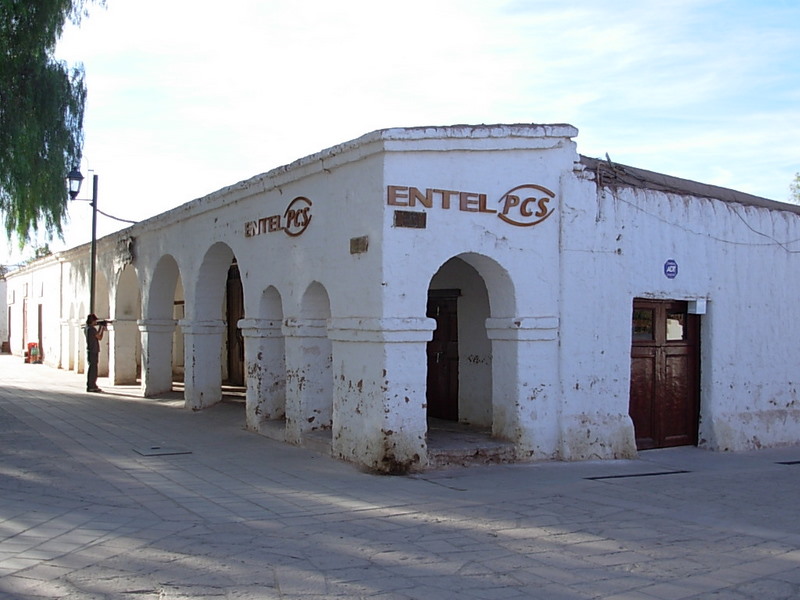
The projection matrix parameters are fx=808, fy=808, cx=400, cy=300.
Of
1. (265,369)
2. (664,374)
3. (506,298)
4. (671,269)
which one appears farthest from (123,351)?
(671,269)

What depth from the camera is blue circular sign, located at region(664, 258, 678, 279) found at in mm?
10391

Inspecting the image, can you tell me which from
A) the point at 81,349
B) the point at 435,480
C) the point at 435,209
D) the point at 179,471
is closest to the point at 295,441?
the point at 179,471

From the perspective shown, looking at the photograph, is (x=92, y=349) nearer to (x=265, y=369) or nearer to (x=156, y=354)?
(x=156, y=354)

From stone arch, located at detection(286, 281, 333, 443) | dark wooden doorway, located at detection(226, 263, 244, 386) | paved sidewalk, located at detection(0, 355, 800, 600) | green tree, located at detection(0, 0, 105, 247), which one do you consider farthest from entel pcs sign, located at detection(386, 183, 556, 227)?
dark wooden doorway, located at detection(226, 263, 244, 386)

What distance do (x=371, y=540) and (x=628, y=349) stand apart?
507cm

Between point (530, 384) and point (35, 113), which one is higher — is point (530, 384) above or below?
below

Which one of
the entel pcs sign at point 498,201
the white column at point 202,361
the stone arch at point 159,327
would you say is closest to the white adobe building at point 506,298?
the entel pcs sign at point 498,201

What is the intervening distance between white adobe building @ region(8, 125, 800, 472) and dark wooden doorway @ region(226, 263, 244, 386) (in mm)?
4205

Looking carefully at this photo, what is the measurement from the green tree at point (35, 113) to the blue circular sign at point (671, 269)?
10098mm

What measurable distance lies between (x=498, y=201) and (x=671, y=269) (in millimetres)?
2845

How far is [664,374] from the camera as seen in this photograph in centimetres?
1079

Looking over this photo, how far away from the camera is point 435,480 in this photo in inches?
A: 322

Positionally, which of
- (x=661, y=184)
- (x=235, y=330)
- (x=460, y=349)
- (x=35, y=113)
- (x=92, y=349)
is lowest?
(x=92, y=349)

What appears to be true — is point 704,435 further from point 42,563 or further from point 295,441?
point 42,563
